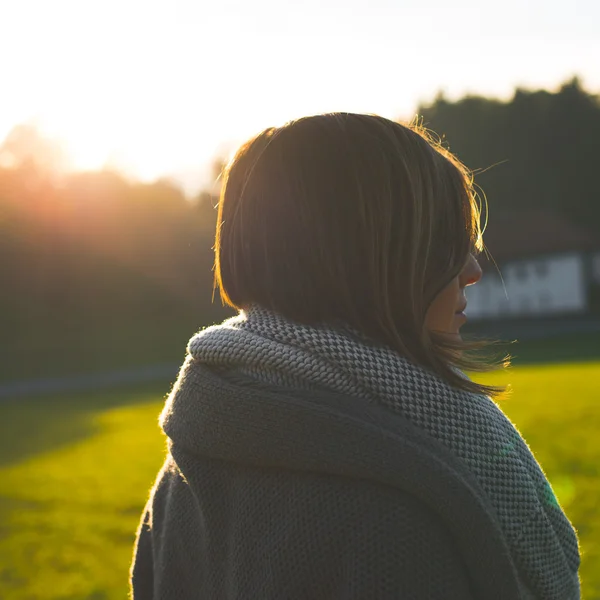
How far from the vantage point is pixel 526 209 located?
→ 59.2 metres

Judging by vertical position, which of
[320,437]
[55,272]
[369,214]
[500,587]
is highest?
[369,214]

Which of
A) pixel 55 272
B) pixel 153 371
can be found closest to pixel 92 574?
pixel 153 371

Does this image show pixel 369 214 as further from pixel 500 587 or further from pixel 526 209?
pixel 526 209

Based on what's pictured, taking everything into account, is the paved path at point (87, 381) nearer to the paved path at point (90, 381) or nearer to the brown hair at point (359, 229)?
the paved path at point (90, 381)

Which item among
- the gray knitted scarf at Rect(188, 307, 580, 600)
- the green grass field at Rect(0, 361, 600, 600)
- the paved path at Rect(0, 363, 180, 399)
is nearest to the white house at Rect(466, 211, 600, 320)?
the paved path at Rect(0, 363, 180, 399)

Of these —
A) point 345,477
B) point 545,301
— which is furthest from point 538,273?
point 345,477

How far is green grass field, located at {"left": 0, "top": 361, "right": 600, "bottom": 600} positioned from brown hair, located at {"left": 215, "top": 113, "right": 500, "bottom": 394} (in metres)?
4.04

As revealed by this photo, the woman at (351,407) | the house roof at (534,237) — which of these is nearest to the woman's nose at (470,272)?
the woman at (351,407)

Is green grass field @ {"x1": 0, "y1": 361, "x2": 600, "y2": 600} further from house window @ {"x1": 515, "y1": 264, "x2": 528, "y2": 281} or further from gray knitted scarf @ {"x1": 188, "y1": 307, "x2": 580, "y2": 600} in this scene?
house window @ {"x1": 515, "y1": 264, "x2": 528, "y2": 281}

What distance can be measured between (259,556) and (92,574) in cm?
486

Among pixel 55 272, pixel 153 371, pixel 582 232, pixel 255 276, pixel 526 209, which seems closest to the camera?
pixel 255 276

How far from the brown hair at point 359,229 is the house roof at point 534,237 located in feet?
168

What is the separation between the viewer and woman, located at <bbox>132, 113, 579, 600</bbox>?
4.19ft

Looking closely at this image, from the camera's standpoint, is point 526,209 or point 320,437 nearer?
point 320,437
